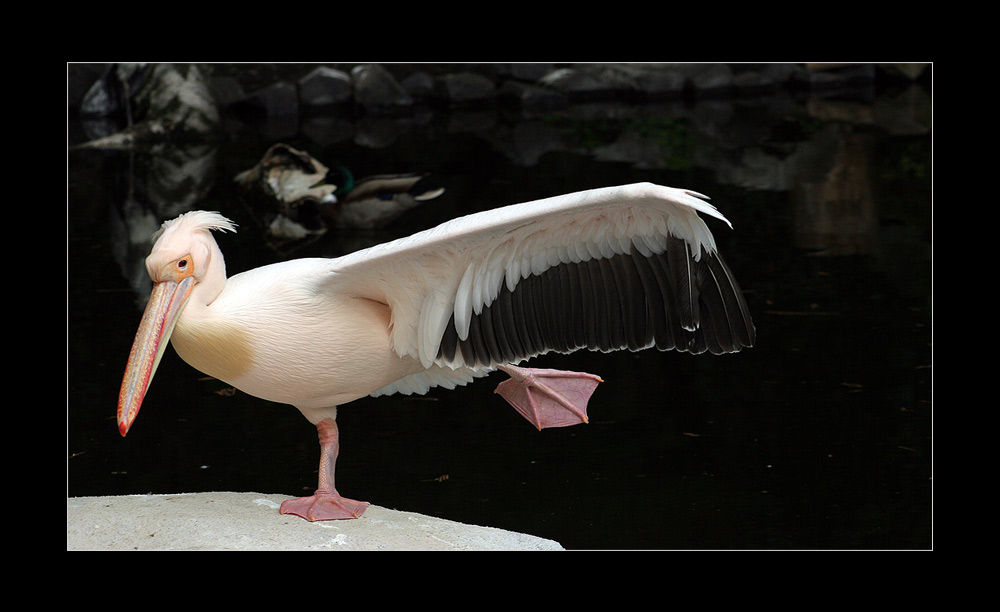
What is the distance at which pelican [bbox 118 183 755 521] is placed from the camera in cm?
318

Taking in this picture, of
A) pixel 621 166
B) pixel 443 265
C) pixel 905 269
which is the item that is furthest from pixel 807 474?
pixel 621 166

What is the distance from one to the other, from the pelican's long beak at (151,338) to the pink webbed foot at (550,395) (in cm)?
121

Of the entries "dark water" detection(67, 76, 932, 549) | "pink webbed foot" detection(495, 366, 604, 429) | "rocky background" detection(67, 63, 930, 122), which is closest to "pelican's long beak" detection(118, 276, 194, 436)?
"dark water" detection(67, 76, 932, 549)

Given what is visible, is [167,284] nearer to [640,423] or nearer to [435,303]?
→ [435,303]

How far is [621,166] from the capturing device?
866 centimetres

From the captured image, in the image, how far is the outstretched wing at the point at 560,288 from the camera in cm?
317

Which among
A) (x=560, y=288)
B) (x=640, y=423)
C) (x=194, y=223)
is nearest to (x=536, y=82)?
(x=640, y=423)

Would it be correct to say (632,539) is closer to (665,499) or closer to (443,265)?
(665,499)

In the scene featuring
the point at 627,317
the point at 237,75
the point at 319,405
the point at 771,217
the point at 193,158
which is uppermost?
the point at 237,75

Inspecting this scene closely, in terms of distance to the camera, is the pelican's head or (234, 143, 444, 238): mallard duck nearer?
the pelican's head

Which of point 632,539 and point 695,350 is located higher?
point 695,350

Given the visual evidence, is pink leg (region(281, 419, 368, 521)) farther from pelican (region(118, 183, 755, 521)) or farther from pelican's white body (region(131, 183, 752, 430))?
pelican's white body (region(131, 183, 752, 430))

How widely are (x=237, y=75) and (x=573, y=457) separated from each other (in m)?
5.17

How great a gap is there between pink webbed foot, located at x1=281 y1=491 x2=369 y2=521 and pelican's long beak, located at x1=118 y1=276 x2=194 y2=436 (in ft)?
2.04
